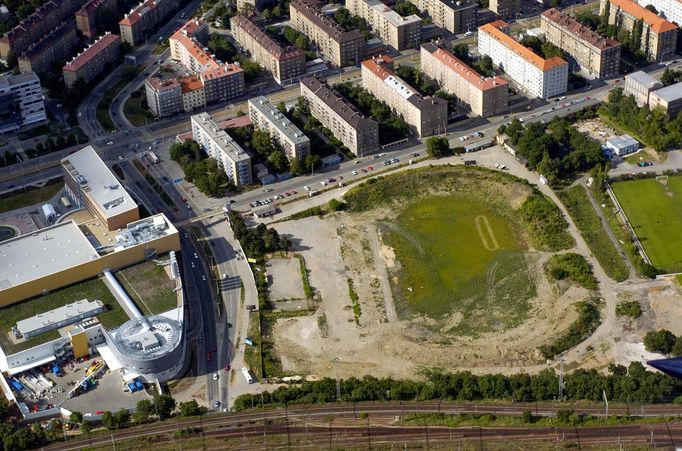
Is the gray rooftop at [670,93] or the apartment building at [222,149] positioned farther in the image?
the gray rooftop at [670,93]

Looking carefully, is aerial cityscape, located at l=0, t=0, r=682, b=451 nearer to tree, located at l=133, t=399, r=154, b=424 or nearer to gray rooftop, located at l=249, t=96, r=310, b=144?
tree, located at l=133, t=399, r=154, b=424

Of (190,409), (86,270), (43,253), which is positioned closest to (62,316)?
(86,270)

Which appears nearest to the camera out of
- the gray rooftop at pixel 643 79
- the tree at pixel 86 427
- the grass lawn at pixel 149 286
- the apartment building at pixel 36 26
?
the tree at pixel 86 427

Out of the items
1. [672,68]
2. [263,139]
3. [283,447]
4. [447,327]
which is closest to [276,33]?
[263,139]

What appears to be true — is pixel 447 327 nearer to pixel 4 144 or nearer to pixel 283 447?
pixel 283 447

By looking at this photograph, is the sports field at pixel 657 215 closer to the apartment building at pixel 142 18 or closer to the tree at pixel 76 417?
the tree at pixel 76 417

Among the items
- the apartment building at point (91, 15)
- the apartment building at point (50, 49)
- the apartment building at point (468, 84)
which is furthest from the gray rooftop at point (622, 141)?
the apartment building at point (50, 49)

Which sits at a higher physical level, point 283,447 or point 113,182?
point 113,182
